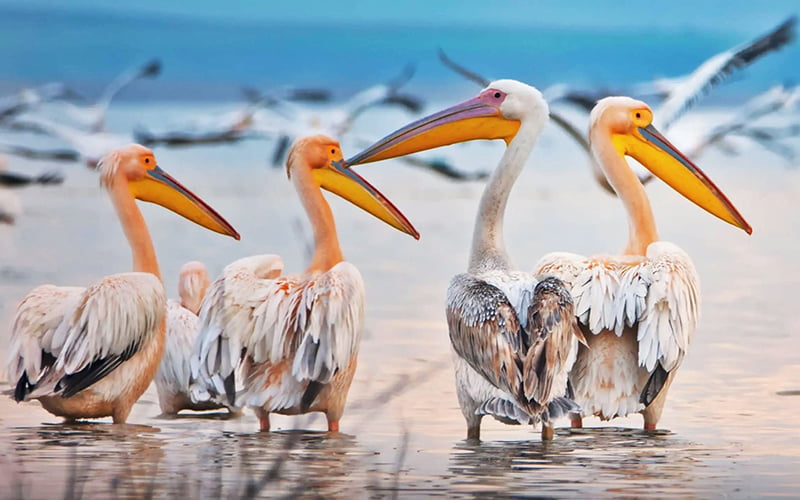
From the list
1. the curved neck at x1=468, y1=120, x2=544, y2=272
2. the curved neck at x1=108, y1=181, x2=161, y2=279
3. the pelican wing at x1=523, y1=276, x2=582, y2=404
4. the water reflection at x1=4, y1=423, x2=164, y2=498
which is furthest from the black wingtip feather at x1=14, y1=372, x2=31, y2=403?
the pelican wing at x1=523, y1=276, x2=582, y2=404

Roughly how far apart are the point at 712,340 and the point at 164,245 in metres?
4.07

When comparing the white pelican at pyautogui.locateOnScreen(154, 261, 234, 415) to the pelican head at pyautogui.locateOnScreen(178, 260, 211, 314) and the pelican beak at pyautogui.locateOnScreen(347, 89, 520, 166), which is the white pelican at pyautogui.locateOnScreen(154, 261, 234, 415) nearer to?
the pelican head at pyautogui.locateOnScreen(178, 260, 211, 314)

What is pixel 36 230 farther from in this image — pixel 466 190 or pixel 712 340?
pixel 712 340

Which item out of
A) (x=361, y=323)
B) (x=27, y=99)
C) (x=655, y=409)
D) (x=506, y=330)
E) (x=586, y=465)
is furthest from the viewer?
(x=27, y=99)

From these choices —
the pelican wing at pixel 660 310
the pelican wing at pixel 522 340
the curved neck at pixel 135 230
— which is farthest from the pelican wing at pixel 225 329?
the pelican wing at pixel 660 310

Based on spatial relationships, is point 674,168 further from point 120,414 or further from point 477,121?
point 120,414

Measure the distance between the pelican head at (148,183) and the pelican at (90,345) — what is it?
595 mm

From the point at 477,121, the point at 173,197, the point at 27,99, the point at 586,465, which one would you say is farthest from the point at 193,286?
the point at 27,99

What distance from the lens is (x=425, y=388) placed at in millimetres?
7898

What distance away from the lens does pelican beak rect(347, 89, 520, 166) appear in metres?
7.06

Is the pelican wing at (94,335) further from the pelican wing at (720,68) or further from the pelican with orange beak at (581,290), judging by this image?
the pelican wing at (720,68)

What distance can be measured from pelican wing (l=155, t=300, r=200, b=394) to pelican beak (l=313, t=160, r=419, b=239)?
0.78 meters

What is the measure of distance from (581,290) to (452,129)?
99 cm

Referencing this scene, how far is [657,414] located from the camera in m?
6.83
